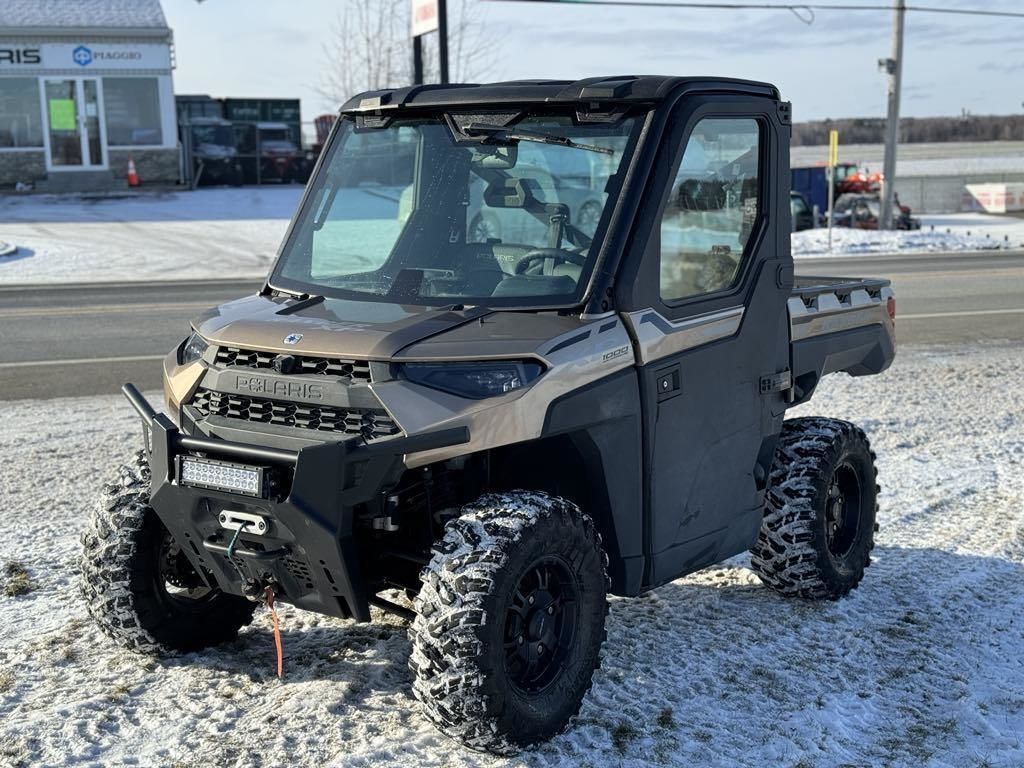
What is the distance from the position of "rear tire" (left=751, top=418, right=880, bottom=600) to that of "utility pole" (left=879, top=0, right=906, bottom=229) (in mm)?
25026

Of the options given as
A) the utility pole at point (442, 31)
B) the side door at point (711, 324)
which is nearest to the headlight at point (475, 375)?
the side door at point (711, 324)

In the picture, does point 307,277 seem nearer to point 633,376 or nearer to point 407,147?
point 407,147

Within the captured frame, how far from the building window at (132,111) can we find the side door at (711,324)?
107 ft

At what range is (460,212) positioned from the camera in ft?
14.9

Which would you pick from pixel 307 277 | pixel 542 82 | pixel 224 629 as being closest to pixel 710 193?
pixel 542 82

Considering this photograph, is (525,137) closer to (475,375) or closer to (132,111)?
(475,375)

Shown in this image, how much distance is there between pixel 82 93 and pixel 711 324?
110ft

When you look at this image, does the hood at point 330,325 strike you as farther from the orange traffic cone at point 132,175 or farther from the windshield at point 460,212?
the orange traffic cone at point 132,175

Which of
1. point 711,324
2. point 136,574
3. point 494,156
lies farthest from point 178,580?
point 711,324

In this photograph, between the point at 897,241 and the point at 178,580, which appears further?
the point at 897,241

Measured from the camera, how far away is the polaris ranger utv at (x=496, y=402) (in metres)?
3.73

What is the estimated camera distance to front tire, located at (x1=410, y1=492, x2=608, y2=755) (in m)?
3.68

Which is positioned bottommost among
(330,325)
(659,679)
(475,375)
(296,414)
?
(659,679)

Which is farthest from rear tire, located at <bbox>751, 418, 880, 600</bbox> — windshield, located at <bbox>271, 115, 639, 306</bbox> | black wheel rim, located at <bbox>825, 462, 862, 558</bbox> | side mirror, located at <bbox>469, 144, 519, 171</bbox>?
side mirror, located at <bbox>469, 144, 519, 171</bbox>
